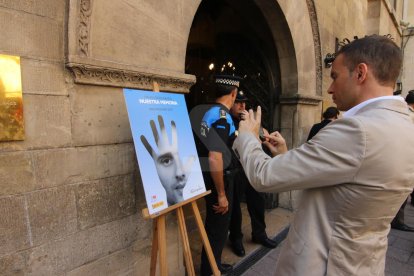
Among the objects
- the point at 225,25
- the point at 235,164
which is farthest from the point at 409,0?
the point at 235,164

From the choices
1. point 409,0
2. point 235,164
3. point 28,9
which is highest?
point 409,0

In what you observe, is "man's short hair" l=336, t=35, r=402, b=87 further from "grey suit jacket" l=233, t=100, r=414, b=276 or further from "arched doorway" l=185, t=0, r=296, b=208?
"arched doorway" l=185, t=0, r=296, b=208

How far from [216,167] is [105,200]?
3.09ft

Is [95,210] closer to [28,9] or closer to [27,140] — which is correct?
[27,140]

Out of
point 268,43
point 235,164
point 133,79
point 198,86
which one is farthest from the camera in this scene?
point 198,86

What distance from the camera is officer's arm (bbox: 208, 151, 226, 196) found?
2557 mm

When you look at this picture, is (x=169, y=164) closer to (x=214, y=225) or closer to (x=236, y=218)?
(x=214, y=225)

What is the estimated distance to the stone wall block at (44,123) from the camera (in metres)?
1.72

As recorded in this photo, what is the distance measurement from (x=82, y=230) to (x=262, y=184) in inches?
55.7

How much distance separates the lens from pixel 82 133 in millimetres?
1980

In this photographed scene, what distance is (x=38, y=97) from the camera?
1.76 meters

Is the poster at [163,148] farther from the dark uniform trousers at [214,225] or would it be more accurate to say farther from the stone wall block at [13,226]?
the stone wall block at [13,226]

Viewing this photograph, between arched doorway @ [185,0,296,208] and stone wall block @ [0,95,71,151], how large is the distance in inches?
148

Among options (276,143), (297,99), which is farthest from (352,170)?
(297,99)
